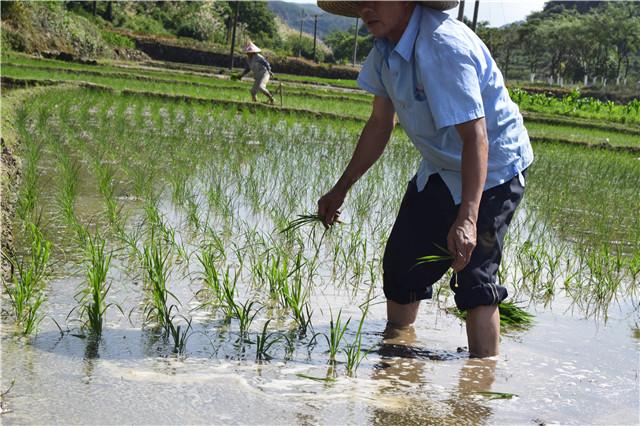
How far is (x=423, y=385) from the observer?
84.3 inches

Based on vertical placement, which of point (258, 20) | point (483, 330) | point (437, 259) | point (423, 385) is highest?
point (258, 20)

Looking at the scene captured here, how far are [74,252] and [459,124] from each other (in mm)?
1706

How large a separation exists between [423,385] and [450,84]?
0.74 meters

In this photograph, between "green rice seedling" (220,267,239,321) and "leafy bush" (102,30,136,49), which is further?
"leafy bush" (102,30,136,49)

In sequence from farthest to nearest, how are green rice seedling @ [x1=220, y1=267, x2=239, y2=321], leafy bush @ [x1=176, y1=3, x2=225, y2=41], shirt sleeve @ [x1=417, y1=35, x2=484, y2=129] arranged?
leafy bush @ [x1=176, y1=3, x2=225, y2=41] < green rice seedling @ [x1=220, y1=267, x2=239, y2=321] < shirt sleeve @ [x1=417, y1=35, x2=484, y2=129]

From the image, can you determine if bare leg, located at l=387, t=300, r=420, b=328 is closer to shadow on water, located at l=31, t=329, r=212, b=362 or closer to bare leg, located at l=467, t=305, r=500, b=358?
bare leg, located at l=467, t=305, r=500, b=358

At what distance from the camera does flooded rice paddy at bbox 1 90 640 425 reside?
191cm

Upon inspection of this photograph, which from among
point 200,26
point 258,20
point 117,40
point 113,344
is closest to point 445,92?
point 113,344

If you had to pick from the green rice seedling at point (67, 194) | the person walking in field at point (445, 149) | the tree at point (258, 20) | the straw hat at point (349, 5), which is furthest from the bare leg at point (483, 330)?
the tree at point (258, 20)

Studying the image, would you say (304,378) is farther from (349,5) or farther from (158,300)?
(349,5)

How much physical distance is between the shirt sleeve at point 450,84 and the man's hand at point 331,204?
21.4 inches

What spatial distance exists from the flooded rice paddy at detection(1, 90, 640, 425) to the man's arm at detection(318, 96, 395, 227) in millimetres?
176

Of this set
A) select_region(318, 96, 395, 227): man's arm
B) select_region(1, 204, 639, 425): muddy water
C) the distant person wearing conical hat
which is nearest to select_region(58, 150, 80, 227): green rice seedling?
select_region(1, 204, 639, 425): muddy water

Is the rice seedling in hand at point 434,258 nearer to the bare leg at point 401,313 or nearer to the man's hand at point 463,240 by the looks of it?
the man's hand at point 463,240
